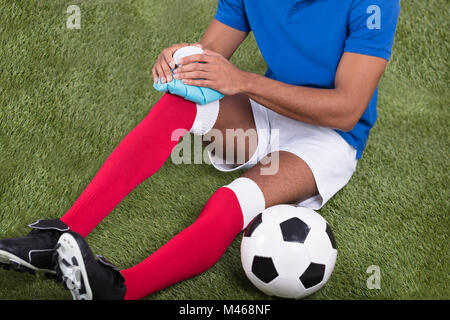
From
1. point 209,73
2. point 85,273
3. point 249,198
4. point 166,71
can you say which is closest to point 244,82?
point 209,73

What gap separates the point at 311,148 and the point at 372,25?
0.42 meters

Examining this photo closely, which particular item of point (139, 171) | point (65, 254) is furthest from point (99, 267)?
point (139, 171)

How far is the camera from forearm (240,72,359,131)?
1611 millimetres

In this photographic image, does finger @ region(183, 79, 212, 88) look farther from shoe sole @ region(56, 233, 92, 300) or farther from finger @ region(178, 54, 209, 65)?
shoe sole @ region(56, 233, 92, 300)

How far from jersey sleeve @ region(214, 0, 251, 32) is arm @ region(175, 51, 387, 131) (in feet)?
1.15

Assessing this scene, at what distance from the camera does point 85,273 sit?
1.29 meters

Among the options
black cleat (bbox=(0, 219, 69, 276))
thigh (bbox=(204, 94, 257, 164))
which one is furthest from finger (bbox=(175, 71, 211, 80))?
black cleat (bbox=(0, 219, 69, 276))

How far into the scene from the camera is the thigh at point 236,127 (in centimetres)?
183

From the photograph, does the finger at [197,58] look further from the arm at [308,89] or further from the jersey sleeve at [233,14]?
the jersey sleeve at [233,14]

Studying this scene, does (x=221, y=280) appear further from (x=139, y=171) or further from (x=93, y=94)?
(x=93, y=94)

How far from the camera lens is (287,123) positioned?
1898 millimetres

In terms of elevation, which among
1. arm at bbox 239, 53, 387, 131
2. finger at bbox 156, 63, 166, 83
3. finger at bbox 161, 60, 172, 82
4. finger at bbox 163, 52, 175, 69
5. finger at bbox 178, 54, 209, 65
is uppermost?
finger at bbox 178, 54, 209, 65

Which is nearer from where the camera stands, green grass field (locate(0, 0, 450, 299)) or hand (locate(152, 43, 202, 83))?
hand (locate(152, 43, 202, 83))

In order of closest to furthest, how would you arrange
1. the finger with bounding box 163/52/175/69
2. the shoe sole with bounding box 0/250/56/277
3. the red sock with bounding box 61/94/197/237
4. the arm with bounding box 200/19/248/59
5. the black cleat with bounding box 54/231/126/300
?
the black cleat with bounding box 54/231/126/300
the shoe sole with bounding box 0/250/56/277
the red sock with bounding box 61/94/197/237
the finger with bounding box 163/52/175/69
the arm with bounding box 200/19/248/59
